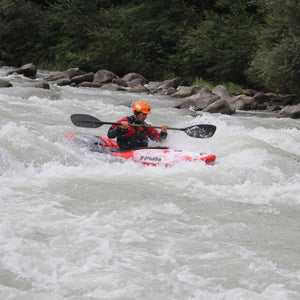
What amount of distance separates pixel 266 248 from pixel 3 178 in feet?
9.29

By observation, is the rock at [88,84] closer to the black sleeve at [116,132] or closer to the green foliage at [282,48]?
the green foliage at [282,48]

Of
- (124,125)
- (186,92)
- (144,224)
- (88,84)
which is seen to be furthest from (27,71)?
(144,224)

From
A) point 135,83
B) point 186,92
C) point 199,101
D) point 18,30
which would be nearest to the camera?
point 199,101

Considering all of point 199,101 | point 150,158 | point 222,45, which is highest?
point 150,158

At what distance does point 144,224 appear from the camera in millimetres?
4145

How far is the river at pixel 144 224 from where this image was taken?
10.5ft

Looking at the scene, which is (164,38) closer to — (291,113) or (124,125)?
(291,113)

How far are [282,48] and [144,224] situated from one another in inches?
425

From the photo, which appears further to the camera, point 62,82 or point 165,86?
point 165,86

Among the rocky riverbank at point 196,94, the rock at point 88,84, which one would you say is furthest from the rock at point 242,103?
the rock at point 88,84

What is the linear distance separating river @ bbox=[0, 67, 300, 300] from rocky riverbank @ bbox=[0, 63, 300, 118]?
218 inches

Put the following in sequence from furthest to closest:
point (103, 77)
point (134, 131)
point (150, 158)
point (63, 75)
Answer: point (63, 75) → point (103, 77) → point (134, 131) → point (150, 158)

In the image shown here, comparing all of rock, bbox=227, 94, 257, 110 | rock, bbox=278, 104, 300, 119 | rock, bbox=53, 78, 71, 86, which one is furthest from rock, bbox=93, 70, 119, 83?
rock, bbox=278, 104, 300, 119

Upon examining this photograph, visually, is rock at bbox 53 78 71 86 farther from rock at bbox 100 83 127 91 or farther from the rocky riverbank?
rock at bbox 100 83 127 91
